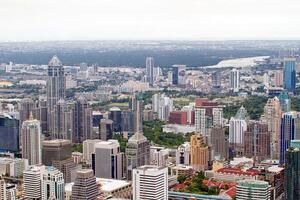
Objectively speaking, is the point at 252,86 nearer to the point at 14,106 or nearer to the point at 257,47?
the point at 257,47

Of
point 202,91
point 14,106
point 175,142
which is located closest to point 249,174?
point 175,142

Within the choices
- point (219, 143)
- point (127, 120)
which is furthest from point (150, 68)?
point (219, 143)

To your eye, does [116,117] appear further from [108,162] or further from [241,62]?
[241,62]

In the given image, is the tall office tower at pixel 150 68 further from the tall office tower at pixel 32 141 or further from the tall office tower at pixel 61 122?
the tall office tower at pixel 32 141

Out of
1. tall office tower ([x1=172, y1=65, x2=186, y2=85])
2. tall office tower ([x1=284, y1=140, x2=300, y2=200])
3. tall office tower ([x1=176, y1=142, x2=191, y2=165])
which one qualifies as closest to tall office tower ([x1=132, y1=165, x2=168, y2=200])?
Result: tall office tower ([x1=284, y1=140, x2=300, y2=200])

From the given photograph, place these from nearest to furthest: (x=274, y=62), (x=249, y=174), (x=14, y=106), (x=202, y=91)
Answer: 1. (x=249, y=174)
2. (x=14, y=106)
3. (x=202, y=91)
4. (x=274, y=62)
